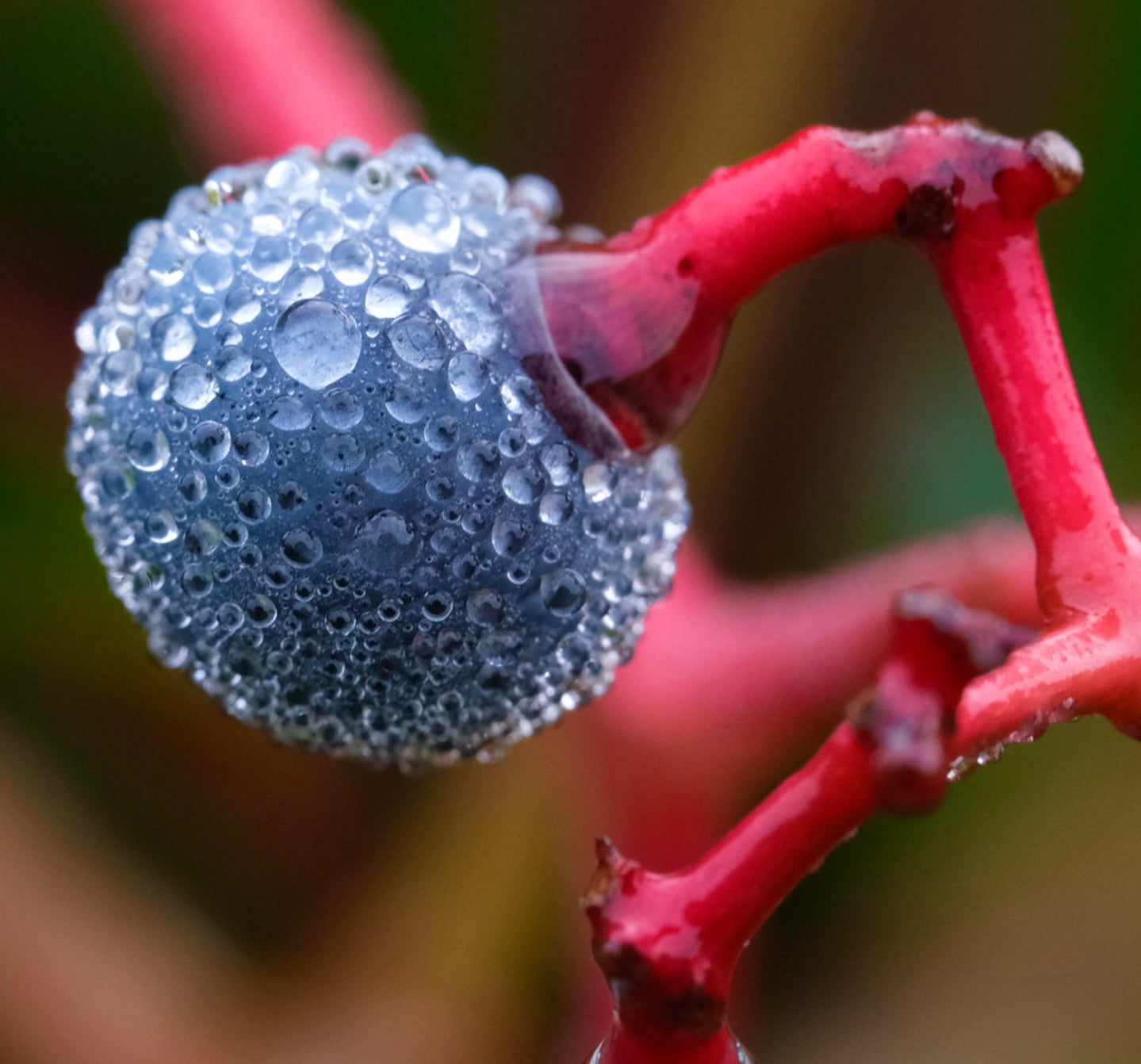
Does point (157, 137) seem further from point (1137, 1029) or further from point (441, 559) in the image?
point (1137, 1029)

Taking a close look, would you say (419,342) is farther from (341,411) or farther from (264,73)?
(264,73)

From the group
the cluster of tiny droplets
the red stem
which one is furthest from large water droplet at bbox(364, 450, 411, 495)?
the red stem

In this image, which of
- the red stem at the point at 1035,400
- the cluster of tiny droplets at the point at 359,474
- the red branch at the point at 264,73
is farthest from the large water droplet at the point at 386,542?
the red branch at the point at 264,73

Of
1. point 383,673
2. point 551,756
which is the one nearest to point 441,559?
point 383,673

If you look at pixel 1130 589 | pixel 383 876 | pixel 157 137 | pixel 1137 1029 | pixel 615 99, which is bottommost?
pixel 1137 1029

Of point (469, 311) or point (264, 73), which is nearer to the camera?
point (469, 311)

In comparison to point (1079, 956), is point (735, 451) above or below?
above

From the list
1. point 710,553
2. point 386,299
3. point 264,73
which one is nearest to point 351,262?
point 386,299
